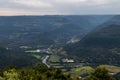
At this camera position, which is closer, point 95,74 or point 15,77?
point 15,77

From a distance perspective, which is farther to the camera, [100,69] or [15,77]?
[100,69]

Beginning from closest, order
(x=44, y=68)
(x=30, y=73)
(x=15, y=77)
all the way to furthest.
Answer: (x=15, y=77)
(x=30, y=73)
(x=44, y=68)

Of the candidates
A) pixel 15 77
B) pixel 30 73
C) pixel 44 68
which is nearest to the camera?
pixel 15 77

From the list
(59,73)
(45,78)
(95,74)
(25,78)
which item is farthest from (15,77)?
(95,74)

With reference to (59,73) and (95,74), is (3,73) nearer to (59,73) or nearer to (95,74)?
(59,73)

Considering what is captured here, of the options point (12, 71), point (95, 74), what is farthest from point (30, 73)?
point (95, 74)

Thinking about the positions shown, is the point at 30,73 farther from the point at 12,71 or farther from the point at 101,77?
the point at 101,77

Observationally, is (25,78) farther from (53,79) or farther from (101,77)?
(101,77)
